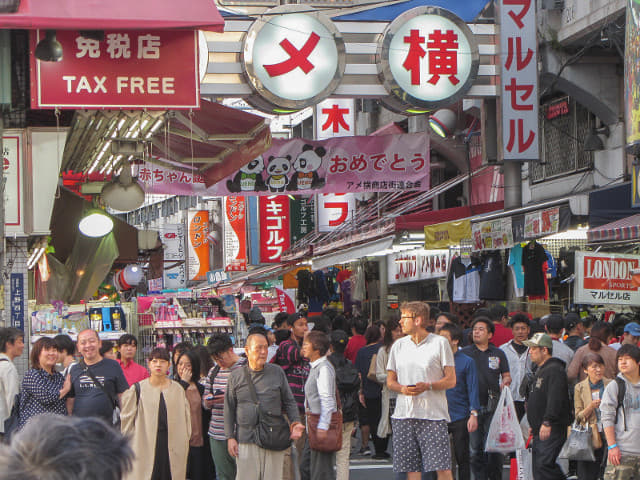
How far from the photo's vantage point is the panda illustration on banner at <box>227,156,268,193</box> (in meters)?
18.7

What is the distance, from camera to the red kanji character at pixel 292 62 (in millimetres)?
16391

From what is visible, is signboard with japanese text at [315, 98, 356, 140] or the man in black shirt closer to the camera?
the man in black shirt

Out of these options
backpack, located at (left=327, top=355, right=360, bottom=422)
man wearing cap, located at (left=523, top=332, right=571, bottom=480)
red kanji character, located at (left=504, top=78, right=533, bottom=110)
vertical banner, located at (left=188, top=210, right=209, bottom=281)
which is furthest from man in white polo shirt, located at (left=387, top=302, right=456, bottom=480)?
vertical banner, located at (left=188, top=210, right=209, bottom=281)

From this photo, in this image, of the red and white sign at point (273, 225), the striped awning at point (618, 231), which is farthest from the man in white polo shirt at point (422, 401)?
the red and white sign at point (273, 225)

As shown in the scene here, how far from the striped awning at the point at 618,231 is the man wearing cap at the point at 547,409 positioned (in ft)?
10.7

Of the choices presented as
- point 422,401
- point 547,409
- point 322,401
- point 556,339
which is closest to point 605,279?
point 556,339

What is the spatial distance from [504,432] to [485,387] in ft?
2.42

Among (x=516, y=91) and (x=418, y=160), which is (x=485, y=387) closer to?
(x=516, y=91)

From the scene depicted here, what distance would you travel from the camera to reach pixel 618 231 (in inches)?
545

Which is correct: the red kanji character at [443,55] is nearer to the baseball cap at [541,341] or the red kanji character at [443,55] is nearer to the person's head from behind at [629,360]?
the baseball cap at [541,341]

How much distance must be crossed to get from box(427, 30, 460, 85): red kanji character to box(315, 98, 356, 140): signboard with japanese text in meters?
11.3

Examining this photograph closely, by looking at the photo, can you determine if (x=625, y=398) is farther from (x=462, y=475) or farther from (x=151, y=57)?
(x=151, y=57)

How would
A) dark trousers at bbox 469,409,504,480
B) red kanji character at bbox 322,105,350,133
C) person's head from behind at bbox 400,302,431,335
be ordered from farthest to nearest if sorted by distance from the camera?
red kanji character at bbox 322,105,350,133 < dark trousers at bbox 469,409,504,480 < person's head from behind at bbox 400,302,431,335

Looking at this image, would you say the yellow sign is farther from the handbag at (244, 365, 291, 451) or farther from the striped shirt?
the handbag at (244, 365, 291, 451)
